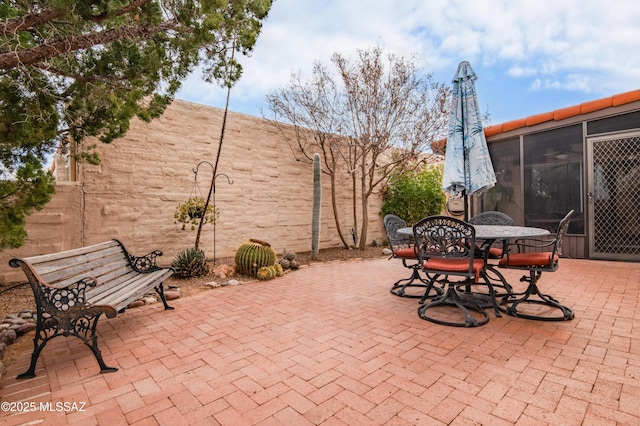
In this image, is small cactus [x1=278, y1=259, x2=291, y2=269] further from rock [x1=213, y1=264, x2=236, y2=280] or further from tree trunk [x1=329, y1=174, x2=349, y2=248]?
tree trunk [x1=329, y1=174, x2=349, y2=248]

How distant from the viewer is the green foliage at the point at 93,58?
7.07 feet

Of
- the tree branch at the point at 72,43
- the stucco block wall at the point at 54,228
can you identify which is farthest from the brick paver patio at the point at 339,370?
the tree branch at the point at 72,43

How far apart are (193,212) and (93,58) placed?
8.79ft

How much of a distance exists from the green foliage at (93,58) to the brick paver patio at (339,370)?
5.35 feet

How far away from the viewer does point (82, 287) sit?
2.18 meters

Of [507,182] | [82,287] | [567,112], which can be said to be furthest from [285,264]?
[567,112]

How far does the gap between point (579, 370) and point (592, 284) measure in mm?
2790

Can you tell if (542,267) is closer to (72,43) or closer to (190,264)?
(72,43)

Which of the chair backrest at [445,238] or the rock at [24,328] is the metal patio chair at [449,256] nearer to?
the chair backrest at [445,238]

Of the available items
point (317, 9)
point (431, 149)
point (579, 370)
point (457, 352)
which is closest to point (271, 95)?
point (317, 9)

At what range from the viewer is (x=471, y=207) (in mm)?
7328

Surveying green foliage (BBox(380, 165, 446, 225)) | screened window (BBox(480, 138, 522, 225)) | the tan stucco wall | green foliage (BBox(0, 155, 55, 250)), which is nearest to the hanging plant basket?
the tan stucco wall

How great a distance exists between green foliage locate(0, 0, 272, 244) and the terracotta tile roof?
5.78 metres

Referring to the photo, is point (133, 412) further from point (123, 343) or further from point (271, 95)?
point (271, 95)
